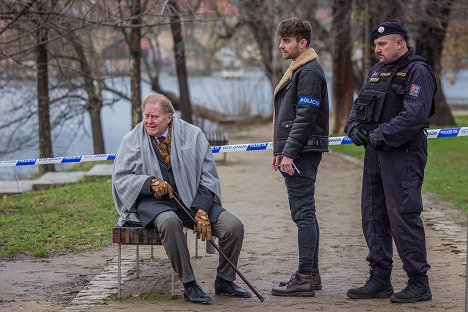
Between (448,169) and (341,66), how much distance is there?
30.3 feet

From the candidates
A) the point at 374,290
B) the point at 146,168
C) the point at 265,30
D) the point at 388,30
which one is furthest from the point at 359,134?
the point at 265,30

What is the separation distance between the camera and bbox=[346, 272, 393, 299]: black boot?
23.5 ft

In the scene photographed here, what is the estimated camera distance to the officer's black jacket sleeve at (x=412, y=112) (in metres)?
6.78

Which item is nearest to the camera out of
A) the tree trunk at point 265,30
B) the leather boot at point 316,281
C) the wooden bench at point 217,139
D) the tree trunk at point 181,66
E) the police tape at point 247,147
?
the leather boot at point 316,281

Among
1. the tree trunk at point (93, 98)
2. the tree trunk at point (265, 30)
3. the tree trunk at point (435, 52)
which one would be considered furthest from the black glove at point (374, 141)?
the tree trunk at point (265, 30)

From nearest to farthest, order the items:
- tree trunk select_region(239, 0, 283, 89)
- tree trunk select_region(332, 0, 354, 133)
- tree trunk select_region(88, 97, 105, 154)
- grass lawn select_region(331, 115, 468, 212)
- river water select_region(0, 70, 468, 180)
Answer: grass lawn select_region(331, 115, 468, 212), tree trunk select_region(332, 0, 354, 133), tree trunk select_region(88, 97, 105, 154), river water select_region(0, 70, 468, 180), tree trunk select_region(239, 0, 283, 89)

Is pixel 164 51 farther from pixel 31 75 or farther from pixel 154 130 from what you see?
pixel 154 130

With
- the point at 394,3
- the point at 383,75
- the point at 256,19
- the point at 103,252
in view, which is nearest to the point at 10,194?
the point at 103,252

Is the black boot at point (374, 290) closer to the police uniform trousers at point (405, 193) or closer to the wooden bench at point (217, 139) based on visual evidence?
the police uniform trousers at point (405, 193)

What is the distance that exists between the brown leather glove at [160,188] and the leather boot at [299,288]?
40.2 inches

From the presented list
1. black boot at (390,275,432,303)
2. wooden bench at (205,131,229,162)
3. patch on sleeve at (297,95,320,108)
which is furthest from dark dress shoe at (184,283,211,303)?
wooden bench at (205,131,229,162)

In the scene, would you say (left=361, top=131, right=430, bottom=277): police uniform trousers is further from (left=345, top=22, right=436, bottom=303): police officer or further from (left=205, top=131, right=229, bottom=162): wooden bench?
(left=205, top=131, right=229, bottom=162): wooden bench

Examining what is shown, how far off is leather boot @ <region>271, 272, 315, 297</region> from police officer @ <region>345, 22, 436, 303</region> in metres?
0.29

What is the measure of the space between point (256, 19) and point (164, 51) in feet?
48.0
